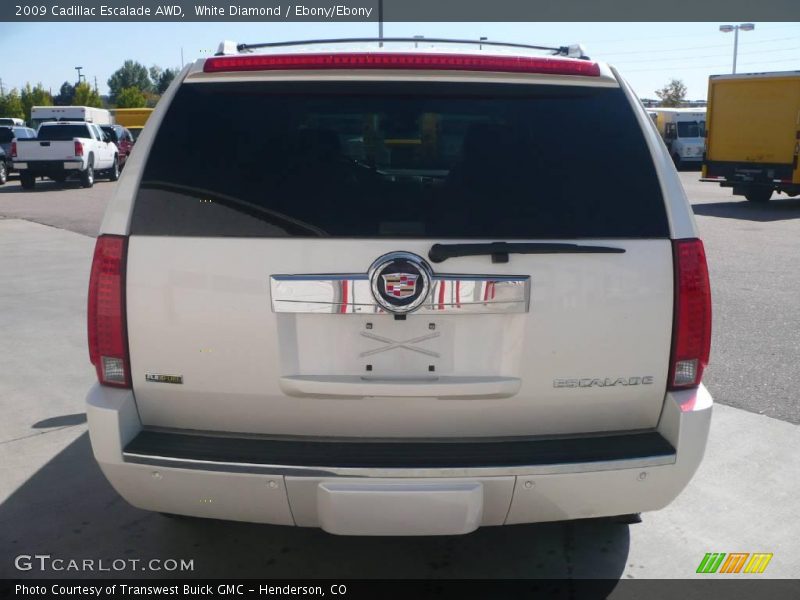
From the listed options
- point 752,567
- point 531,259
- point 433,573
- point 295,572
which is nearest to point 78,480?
point 295,572

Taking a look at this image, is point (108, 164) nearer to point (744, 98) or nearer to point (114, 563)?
point (744, 98)

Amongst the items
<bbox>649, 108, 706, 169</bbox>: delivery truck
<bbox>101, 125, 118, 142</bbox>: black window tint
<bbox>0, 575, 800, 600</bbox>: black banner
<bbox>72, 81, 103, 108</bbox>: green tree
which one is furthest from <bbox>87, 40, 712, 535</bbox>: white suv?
<bbox>72, 81, 103, 108</bbox>: green tree

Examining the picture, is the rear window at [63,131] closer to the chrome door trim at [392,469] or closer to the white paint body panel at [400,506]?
the chrome door trim at [392,469]

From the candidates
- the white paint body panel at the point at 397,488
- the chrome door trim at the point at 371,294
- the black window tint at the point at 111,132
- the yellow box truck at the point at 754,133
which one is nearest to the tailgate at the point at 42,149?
the black window tint at the point at 111,132

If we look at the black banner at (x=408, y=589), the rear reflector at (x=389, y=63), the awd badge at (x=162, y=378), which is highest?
the rear reflector at (x=389, y=63)

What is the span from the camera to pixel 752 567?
3.55m

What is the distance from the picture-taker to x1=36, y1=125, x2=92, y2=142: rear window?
26630 mm

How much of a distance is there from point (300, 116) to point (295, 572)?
176cm

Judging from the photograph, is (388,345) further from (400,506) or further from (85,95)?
(85,95)

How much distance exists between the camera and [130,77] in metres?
160

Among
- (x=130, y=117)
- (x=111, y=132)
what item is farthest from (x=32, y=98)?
(x=111, y=132)

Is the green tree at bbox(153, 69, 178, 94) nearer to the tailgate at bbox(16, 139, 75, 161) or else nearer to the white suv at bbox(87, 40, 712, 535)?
the tailgate at bbox(16, 139, 75, 161)

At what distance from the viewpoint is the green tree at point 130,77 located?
15712 centimetres

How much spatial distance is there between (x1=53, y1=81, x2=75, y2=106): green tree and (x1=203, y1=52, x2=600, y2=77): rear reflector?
13562 cm
